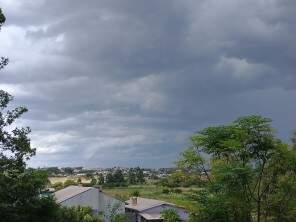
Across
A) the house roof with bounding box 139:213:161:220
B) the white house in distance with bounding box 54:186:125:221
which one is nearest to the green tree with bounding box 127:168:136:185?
the house roof with bounding box 139:213:161:220

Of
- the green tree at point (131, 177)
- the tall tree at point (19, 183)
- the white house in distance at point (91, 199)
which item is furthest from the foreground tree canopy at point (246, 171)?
the green tree at point (131, 177)

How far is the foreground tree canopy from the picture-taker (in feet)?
92.4

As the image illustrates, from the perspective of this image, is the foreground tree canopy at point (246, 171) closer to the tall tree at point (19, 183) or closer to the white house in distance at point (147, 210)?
the tall tree at point (19, 183)

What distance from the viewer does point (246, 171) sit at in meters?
27.7

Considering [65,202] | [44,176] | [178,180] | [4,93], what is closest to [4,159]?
[4,93]

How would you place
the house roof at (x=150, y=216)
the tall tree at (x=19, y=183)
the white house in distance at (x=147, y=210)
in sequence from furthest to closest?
the white house in distance at (x=147, y=210), the house roof at (x=150, y=216), the tall tree at (x=19, y=183)

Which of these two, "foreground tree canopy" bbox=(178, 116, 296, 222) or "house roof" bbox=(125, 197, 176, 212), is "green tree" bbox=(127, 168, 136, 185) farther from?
"foreground tree canopy" bbox=(178, 116, 296, 222)

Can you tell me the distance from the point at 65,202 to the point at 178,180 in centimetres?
3748

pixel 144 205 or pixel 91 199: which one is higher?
pixel 91 199

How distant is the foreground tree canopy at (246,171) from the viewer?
1109 inches

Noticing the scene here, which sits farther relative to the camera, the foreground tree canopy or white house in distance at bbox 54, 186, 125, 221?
white house in distance at bbox 54, 186, 125, 221

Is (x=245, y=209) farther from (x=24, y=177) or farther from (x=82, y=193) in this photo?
(x=82, y=193)

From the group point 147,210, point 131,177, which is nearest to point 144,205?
point 147,210

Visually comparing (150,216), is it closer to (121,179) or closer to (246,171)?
(246,171)
